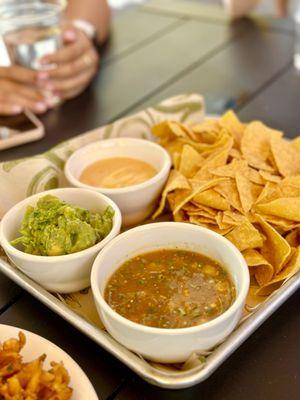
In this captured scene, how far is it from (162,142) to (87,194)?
0.39 meters

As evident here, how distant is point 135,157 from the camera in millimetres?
1615

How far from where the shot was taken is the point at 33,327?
116 centimetres

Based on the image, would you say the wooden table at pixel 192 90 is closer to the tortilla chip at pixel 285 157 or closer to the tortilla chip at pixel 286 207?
the tortilla chip at pixel 286 207

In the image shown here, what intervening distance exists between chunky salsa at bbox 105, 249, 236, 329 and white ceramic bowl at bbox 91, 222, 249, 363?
0.02m

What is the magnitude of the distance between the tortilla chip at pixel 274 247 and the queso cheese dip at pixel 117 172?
392 mm

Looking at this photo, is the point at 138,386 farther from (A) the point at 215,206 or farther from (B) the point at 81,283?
(A) the point at 215,206

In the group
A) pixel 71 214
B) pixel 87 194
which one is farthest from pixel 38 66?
pixel 71 214

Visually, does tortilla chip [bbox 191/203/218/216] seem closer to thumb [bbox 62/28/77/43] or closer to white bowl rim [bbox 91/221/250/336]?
white bowl rim [bbox 91/221/250/336]

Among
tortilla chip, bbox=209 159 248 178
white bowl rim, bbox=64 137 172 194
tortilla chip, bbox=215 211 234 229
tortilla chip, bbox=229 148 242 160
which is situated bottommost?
white bowl rim, bbox=64 137 172 194

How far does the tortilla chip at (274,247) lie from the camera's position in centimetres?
120

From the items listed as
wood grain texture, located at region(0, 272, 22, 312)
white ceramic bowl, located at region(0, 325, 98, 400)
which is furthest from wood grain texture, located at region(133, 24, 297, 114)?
white ceramic bowl, located at region(0, 325, 98, 400)

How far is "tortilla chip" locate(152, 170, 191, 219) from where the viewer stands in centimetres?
137

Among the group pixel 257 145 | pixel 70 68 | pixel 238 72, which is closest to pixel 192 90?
pixel 238 72

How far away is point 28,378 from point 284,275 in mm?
576
